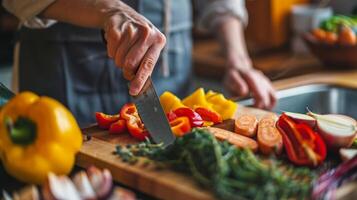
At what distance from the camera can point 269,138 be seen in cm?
98

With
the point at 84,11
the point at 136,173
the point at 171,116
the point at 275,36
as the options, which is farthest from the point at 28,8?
the point at 275,36

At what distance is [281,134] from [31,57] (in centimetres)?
76

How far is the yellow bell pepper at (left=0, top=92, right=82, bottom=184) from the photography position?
0.88m

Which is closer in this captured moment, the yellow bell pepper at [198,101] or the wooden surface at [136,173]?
the wooden surface at [136,173]

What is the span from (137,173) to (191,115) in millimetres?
197

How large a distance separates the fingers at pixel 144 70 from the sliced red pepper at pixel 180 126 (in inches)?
3.3

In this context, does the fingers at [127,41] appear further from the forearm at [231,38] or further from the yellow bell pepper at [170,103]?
the forearm at [231,38]

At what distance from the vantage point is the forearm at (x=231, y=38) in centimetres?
164

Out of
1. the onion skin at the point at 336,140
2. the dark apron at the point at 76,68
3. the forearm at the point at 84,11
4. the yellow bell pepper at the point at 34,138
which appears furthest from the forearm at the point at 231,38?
the yellow bell pepper at the point at 34,138

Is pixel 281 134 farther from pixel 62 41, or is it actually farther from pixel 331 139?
pixel 62 41

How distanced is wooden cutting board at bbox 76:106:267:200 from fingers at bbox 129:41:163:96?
92mm

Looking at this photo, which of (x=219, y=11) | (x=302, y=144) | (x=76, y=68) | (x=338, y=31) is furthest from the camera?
(x=338, y=31)

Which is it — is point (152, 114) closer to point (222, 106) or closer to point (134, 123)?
point (134, 123)

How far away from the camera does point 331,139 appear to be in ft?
3.16
